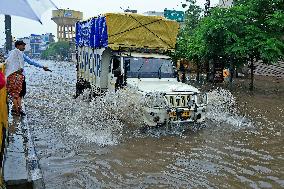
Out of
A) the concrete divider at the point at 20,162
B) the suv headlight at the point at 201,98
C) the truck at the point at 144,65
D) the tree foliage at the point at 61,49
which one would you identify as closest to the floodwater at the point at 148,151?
the concrete divider at the point at 20,162

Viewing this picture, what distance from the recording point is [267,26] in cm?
1942

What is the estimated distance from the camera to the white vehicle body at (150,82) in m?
9.15

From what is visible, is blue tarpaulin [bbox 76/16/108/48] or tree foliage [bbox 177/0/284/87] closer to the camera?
blue tarpaulin [bbox 76/16/108/48]

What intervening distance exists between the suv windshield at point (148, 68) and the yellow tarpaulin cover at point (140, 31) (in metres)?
0.94

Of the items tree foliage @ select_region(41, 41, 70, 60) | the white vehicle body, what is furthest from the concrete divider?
tree foliage @ select_region(41, 41, 70, 60)

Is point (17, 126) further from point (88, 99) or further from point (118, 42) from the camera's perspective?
point (88, 99)

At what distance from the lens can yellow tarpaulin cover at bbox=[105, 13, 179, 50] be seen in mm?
11469

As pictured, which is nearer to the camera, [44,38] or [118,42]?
[118,42]

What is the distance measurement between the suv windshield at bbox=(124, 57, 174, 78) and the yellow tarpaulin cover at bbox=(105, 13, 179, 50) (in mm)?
942

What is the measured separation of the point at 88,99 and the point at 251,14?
10331 millimetres

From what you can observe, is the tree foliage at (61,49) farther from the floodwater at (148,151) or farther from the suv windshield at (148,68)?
the suv windshield at (148,68)

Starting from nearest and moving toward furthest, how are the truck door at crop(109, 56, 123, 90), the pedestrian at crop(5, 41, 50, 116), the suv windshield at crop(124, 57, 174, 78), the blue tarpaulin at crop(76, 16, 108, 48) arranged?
1. the pedestrian at crop(5, 41, 50, 116)
2. the suv windshield at crop(124, 57, 174, 78)
3. the truck door at crop(109, 56, 123, 90)
4. the blue tarpaulin at crop(76, 16, 108, 48)

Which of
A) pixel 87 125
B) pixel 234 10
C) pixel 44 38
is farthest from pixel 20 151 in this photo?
pixel 44 38

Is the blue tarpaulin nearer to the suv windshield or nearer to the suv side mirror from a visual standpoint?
the suv side mirror
